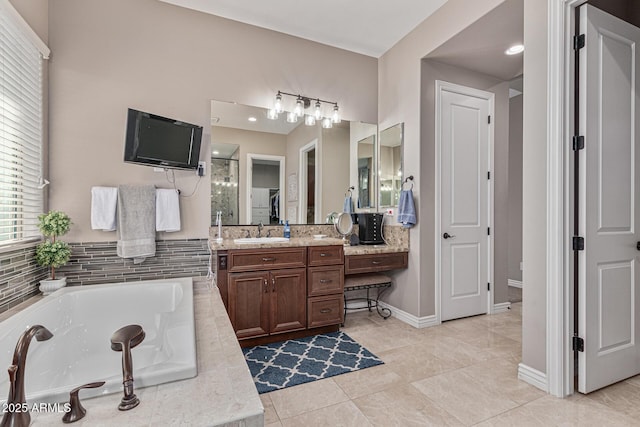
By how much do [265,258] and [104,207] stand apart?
135cm

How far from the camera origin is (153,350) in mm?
1870

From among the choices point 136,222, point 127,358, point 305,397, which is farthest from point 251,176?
→ point 127,358

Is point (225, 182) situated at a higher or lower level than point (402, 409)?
higher

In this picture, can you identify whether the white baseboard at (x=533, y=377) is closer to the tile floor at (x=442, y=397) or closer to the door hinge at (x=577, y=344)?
the tile floor at (x=442, y=397)

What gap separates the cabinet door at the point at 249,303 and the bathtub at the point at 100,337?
38 cm

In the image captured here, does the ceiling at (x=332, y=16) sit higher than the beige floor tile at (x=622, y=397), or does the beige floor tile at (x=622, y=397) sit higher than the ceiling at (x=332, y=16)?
the ceiling at (x=332, y=16)

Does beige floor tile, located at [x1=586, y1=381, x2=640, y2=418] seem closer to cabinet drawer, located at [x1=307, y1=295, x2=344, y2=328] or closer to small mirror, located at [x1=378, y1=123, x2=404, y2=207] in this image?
cabinet drawer, located at [x1=307, y1=295, x2=344, y2=328]

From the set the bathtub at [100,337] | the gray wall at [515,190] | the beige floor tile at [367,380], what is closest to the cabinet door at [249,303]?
the bathtub at [100,337]

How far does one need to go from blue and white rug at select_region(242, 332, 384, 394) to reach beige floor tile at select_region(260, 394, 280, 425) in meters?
0.08

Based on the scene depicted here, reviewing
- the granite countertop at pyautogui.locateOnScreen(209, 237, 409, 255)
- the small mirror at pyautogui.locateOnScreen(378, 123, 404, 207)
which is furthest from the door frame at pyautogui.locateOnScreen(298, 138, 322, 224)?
the small mirror at pyautogui.locateOnScreen(378, 123, 404, 207)

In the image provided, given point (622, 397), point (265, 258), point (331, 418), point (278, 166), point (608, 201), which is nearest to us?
point (331, 418)

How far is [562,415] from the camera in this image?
1.73 m

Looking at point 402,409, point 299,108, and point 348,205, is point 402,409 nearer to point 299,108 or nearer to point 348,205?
Answer: point 348,205

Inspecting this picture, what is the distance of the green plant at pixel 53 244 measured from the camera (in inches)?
86.3
